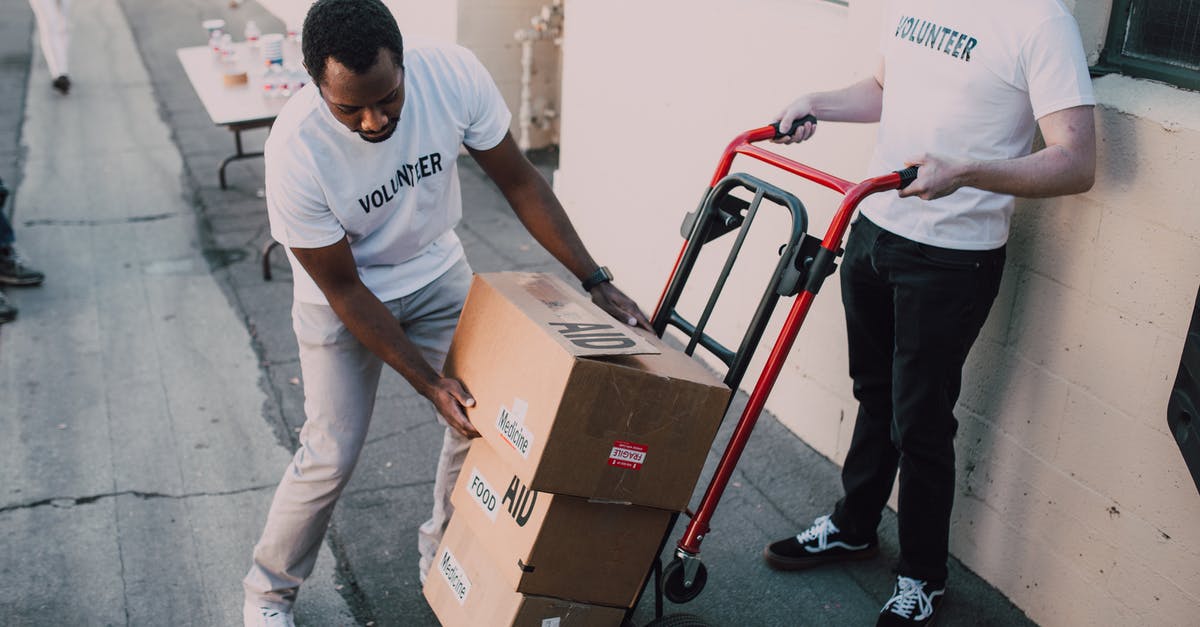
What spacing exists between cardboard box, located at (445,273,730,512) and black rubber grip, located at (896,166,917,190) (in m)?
0.63

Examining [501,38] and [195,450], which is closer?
[195,450]

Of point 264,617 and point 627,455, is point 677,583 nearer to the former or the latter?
point 627,455

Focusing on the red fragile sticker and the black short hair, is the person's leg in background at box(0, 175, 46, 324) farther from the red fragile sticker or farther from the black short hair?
the red fragile sticker

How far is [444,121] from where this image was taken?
9.09 ft

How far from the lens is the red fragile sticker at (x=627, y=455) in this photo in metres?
2.28

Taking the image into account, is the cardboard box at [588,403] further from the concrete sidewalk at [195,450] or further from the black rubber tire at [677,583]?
the concrete sidewalk at [195,450]

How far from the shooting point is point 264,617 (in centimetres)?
302

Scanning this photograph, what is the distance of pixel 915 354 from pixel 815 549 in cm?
92

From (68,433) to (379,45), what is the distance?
2.71 m

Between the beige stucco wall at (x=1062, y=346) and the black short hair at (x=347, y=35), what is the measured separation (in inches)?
73.1

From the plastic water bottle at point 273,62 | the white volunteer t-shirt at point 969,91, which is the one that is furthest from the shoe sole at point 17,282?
the white volunteer t-shirt at point 969,91

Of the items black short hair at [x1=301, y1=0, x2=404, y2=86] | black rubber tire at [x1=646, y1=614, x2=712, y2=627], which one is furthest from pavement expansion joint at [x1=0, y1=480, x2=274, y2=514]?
black short hair at [x1=301, y1=0, x2=404, y2=86]

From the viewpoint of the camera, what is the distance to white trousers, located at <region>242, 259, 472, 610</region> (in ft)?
9.39

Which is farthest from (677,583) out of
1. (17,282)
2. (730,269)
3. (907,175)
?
(17,282)
